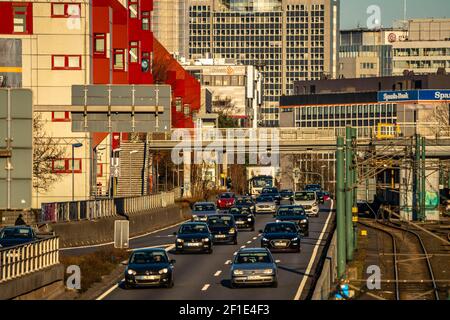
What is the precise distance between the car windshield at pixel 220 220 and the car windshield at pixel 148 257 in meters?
20.9

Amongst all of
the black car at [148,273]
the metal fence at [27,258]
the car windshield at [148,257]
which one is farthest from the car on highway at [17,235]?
the black car at [148,273]

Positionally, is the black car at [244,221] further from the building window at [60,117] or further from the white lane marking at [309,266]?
the building window at [60,117]

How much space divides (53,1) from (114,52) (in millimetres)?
12254

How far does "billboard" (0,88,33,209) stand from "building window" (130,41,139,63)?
285 ft

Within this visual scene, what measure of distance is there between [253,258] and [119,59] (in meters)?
63.7

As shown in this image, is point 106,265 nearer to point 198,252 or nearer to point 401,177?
point 198,252

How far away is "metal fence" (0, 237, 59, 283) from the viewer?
125ft

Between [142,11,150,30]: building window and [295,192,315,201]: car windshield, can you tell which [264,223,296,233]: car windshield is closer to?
[295,192,315,201]: car windshield

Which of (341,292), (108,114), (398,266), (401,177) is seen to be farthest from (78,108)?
(401,177)

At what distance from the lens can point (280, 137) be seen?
4336 inches

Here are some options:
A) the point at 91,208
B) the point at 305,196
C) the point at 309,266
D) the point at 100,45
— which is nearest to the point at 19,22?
the point at 100,45

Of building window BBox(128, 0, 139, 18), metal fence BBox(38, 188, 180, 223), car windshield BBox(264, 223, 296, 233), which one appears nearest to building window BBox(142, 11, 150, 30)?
building window BBox(128, 0, 139, 18)

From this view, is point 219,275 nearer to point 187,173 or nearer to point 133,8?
point 187,173

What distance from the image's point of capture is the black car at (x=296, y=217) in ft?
238
